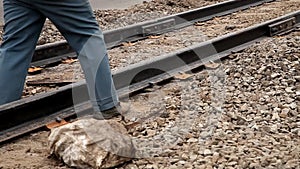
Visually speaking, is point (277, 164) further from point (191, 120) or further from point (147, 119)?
point (147, 119)

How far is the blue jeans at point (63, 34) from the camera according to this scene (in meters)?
3.85

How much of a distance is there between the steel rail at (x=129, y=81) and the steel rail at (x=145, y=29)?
1466 millimetres

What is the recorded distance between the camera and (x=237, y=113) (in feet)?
13.1

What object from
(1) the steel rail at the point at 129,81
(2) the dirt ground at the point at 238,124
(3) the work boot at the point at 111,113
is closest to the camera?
(2) the dirt ground at the point at 238,124

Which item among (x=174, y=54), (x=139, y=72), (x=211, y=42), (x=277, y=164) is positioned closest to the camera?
(x=277, y=164)

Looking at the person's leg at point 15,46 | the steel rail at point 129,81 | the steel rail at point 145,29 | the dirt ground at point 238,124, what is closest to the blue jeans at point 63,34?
the person's leg at point 15,46

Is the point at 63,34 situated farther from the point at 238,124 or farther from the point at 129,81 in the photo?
the point at 238,124

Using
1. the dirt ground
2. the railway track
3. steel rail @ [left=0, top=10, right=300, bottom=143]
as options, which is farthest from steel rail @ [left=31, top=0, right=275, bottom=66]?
steel rail @ [left=0, top=10, right=300, bottom=143]

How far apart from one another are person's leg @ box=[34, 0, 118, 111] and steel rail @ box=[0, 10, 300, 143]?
0.88 feet

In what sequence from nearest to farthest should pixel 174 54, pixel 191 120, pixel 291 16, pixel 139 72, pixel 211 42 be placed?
pixel 191 120 < pixel 139 72 < pixel 174 54 < pixel 211 42 < pixel 291 16

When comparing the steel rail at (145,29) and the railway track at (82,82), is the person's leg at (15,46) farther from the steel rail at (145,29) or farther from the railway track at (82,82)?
the steel rail at (145,29)

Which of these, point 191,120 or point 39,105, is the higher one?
point 39,105

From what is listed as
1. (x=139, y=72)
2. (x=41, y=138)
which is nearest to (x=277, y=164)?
(x=41, y=138)

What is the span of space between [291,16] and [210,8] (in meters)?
1.83
